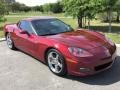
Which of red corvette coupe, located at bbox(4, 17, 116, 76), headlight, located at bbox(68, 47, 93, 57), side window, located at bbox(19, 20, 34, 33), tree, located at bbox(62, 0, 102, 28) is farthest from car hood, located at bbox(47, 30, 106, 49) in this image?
tree, located at bbox(62, 0, 102, 28)

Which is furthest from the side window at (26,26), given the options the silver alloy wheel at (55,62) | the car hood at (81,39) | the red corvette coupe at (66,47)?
the silver alloy wheel at (55,62)

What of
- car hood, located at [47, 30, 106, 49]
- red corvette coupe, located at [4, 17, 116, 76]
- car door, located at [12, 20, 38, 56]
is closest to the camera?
red corvette coupe, located at [4, 17, 116, 76]

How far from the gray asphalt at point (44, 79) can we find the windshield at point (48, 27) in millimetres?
897

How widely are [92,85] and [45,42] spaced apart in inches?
61.9

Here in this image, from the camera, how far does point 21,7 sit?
3017 inches

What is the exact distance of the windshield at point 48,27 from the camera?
6012mm

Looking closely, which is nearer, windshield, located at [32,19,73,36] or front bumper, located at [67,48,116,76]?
front bumper, located at [67,48,116,76]

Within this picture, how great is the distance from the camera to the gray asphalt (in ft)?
15.3

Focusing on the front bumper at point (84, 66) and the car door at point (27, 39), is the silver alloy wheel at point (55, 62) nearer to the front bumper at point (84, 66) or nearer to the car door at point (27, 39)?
the front bumper at point (84, 66)

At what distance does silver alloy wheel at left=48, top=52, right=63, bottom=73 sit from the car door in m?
0.61

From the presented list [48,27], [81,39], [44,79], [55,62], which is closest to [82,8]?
[48,27]

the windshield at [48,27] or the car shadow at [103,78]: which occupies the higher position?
the windshield at [48,27]

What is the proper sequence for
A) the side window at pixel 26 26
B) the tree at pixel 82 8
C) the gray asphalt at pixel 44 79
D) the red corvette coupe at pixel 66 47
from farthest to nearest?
the tree at pixel 82 8 < the side window at pixel 26 26 < the red corvette coupe at pixel 66 47 < the gray asphalt at pixel 44 79

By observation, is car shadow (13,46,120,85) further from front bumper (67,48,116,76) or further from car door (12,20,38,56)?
car door (12,20,38,56)
